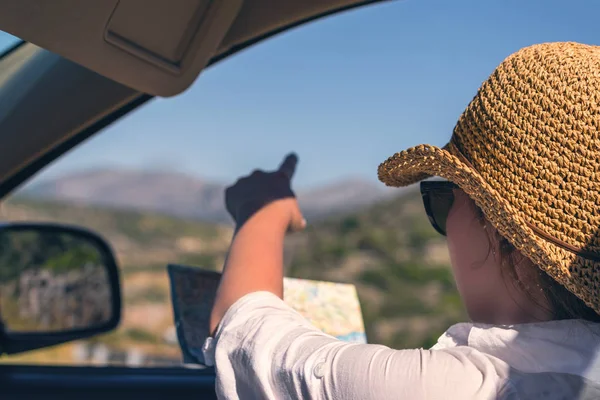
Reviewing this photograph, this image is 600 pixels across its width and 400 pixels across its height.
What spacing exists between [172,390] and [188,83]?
3.48 ft

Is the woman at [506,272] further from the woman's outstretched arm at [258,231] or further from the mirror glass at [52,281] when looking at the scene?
the mirror glass at [52,281]

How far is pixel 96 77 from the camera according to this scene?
196 cm

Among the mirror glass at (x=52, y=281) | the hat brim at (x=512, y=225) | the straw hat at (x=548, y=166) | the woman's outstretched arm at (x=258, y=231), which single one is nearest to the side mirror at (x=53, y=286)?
the mirror glass at (x=52, y=281)

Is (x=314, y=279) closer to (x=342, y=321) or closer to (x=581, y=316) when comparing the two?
(x=342, y=321)

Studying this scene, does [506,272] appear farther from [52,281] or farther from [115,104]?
[52,281]

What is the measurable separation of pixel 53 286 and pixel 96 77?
→ 1.03 m

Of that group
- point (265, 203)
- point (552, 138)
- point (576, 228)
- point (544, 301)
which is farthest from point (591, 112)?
point (265, 203)

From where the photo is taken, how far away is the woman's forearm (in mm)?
1539

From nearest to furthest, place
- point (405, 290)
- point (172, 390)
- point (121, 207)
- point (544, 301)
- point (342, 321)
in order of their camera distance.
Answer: point (544, 301)
point (342, 321)
point (172, 390)
point (405, 290)
point (121, 207)

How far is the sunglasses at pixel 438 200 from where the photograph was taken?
1.41 m

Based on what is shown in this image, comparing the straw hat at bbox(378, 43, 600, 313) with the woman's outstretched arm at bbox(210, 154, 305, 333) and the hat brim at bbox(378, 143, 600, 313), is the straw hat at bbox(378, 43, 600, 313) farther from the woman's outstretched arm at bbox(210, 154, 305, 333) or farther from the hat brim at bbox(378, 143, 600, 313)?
the woman's outstretched arm at bbox(210, 154, 305, 333)

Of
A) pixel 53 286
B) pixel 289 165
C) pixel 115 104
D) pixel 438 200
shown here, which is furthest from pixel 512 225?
pixel 53 286

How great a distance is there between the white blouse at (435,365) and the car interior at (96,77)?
676 millimetres

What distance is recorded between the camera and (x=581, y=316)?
1280 millimetres
